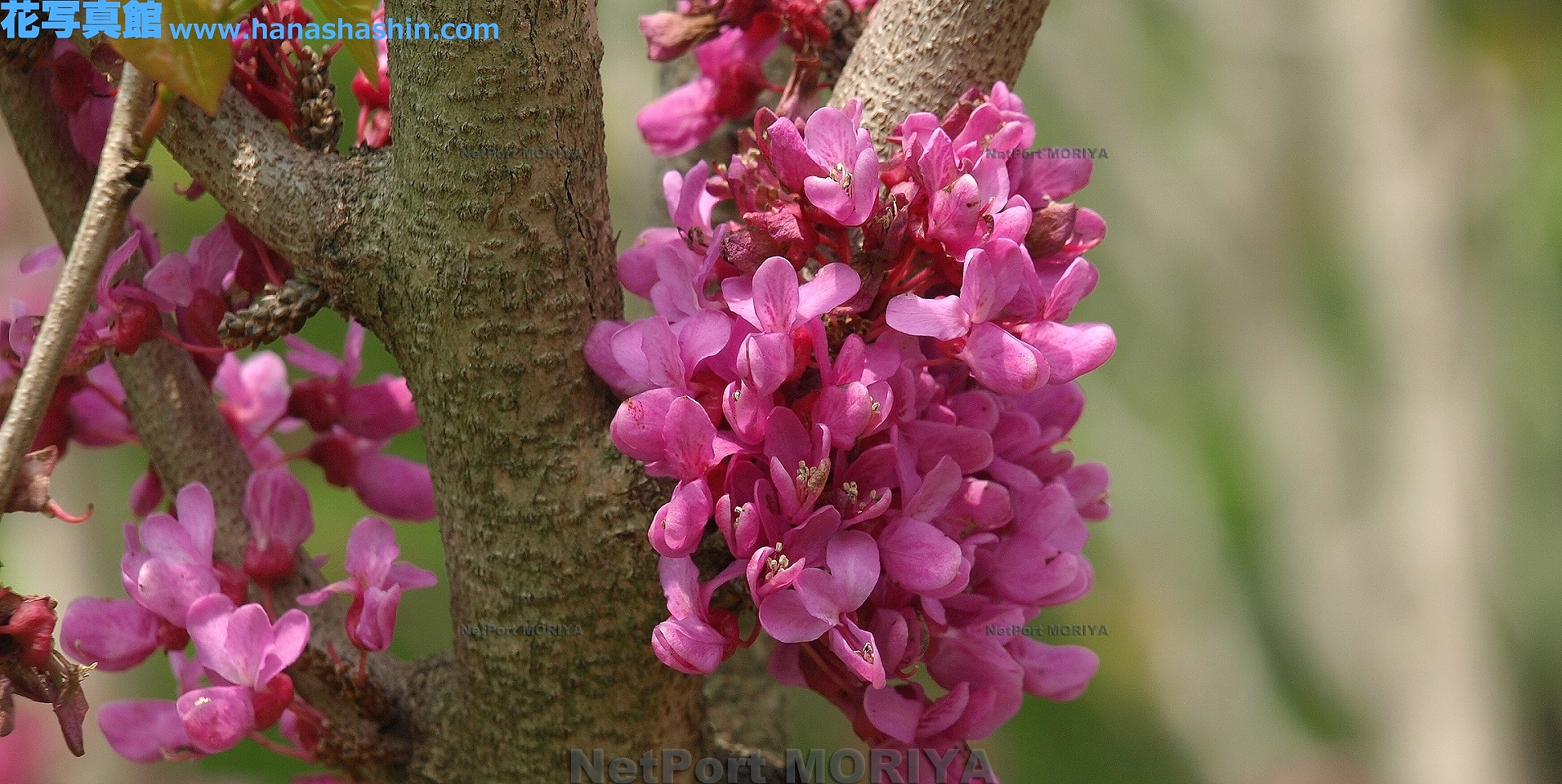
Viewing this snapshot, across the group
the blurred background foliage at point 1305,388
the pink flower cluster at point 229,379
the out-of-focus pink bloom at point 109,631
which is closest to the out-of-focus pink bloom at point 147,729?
the out-of-focus pink bloom at point 109,631

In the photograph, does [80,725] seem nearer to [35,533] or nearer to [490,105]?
[490,105]

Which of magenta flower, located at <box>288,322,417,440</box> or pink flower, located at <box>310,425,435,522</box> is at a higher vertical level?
magenta flower, located at <box>288,322,417,440</box>

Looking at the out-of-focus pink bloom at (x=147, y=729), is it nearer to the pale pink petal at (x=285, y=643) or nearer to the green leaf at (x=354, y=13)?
the pale pink petal at (x=285, y=643)

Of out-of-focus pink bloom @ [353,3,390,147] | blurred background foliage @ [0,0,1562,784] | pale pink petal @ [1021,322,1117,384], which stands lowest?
blurred background foliage @ [0,0,1562,784]

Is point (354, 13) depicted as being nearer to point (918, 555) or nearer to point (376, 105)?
point (376, 105)

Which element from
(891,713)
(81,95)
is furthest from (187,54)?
(891,713)

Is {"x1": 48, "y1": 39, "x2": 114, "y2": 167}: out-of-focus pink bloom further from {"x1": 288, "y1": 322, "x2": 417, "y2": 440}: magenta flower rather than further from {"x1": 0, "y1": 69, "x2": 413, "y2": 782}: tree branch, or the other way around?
{"x1": 288, "y1": 322, "x2": 417, "y2": 440}: magenta flower

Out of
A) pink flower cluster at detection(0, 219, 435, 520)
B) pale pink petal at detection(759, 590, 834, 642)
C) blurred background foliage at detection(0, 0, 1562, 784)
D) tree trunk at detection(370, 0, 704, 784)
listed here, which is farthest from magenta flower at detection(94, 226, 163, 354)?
blurred background foliage at detection(0, 0, 1562, 784)

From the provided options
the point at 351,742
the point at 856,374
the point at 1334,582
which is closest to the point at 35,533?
the point at 351,742
